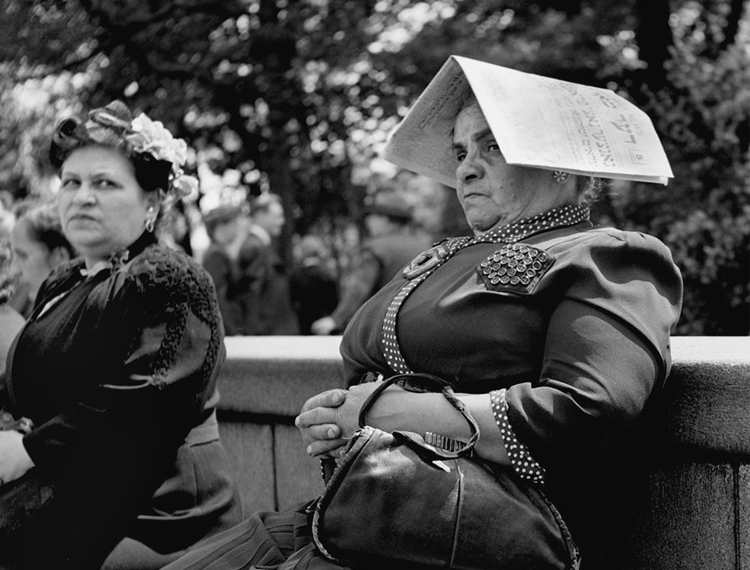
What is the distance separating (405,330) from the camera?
7.73 ft

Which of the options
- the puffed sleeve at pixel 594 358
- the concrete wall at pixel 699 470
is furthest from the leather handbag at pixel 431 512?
the concrete wall at pixel 699 470

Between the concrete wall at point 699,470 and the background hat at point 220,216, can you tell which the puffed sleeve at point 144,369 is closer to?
the concrete wall at point 699,470

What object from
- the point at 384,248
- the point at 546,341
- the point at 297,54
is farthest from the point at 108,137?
the point at 297,54

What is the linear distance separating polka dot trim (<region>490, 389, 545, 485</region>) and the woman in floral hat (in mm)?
1151

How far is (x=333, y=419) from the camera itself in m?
2.31

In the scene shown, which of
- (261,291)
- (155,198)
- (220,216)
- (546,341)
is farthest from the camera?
(220,216)

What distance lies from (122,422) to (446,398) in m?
1.11

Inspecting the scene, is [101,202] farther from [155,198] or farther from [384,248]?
[384,248]

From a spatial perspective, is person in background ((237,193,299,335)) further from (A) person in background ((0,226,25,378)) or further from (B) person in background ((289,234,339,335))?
(A) person in background ((0,226,25,378))

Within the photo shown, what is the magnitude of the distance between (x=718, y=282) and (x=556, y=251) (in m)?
3.86

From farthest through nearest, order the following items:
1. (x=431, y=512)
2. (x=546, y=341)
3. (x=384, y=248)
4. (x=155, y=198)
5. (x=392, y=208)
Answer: (x=392, y=208) < (x=384, y=248) < (x=155, y=198) < (x=546, y=341) < (x=431, y=512)

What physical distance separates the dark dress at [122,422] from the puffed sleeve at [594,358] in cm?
121

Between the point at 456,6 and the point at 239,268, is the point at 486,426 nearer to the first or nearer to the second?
the point at 239,268

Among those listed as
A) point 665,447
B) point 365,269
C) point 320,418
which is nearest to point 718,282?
point 365,269
